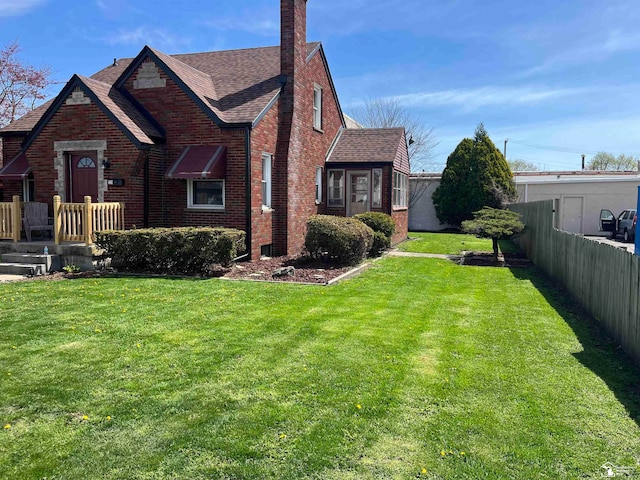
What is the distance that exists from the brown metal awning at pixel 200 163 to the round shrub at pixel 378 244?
5.50 meters

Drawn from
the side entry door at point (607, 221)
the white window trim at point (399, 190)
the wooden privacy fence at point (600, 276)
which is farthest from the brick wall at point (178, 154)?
the side entry door at point (607, 221)

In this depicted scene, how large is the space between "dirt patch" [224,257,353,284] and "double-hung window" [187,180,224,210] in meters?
2.03

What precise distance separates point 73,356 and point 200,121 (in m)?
9.42

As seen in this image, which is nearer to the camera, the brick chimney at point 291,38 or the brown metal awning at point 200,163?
the brown metal awning at point 200,163

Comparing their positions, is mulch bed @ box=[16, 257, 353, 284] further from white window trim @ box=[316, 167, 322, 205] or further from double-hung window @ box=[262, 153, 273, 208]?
white window trim @ box=[316, 167, 322, 205]

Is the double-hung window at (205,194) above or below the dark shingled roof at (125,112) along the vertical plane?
below

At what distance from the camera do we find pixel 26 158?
14719mm

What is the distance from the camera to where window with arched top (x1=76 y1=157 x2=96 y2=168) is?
46.4 feet

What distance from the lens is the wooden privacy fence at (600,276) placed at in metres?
6.14

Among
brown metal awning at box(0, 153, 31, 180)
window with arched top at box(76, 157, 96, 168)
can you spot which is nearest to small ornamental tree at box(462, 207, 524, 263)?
A: window with arched top at box(76, 157, 96, 168)

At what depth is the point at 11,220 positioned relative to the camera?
42.3ft

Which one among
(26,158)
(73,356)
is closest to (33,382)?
(73,356)

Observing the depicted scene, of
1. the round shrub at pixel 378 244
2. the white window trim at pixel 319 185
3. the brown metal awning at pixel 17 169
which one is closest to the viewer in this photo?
the brown metal awning at pixel 17 169

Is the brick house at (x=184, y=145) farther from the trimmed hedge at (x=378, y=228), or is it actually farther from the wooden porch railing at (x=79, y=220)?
the trimmed hedge at (x=378, y=228)
